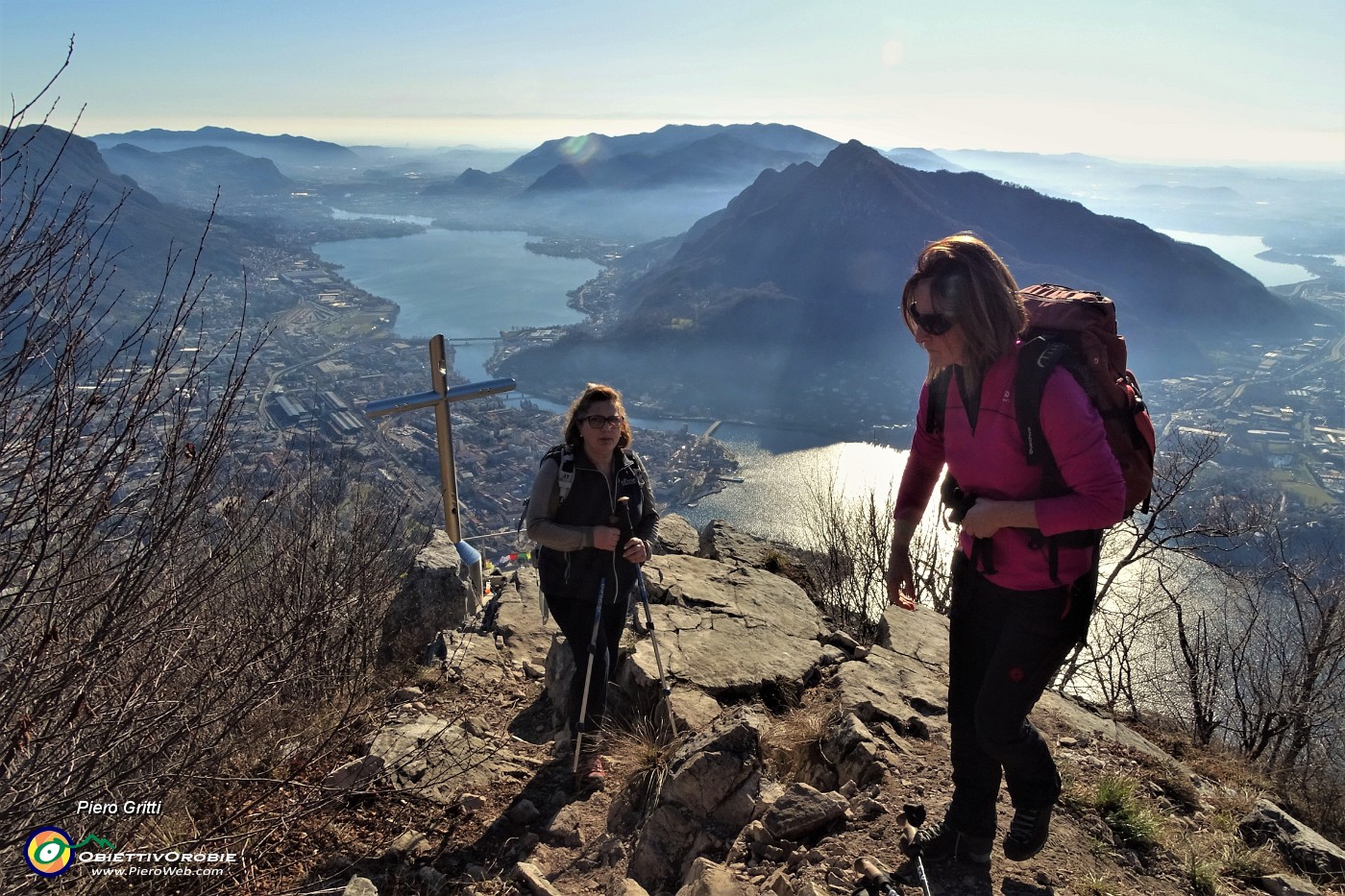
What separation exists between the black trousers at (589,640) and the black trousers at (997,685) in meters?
1.85

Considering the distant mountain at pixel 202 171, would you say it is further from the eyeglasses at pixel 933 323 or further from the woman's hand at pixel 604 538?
the eyeglasses at pixel 933 323

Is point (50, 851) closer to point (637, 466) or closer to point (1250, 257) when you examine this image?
point (637, 466)

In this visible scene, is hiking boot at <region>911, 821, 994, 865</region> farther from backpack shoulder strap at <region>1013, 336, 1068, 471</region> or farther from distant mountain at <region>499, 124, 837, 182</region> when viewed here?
distant mountain at <region>499, 124, 837, 182</region>

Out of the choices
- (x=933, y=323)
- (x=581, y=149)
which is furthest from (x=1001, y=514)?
(x=581, y=149)

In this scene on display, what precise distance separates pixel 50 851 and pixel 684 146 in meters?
180

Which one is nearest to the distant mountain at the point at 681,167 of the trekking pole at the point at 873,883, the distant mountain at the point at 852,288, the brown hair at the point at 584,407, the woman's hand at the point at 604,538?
the distant mountain at the point at 852,288

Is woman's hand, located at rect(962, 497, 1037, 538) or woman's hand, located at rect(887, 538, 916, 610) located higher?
woman's hand, located at rect(962, 497, 1037, 538)

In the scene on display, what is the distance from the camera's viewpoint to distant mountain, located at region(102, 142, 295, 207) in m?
134

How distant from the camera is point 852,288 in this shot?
61688 mm

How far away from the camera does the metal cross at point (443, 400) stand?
17.1 ft

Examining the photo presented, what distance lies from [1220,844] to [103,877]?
4.43 meters

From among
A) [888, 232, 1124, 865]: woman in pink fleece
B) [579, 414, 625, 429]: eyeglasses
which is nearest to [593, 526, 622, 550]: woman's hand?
[579, 414, 625, 429]: eyeglasses

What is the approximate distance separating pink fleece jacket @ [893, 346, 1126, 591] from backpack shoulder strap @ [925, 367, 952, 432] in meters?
0.06

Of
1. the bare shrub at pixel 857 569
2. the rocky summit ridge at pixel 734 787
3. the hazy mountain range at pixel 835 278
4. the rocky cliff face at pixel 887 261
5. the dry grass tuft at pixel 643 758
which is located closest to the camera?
the rocky summit ridge at pixel 734 787
